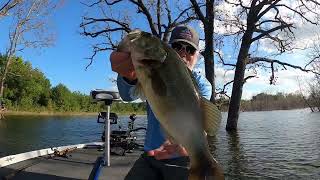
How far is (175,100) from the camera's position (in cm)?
232

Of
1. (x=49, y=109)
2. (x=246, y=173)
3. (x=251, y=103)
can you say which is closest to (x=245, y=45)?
(x=246, y=173)

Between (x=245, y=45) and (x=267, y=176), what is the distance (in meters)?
18.3

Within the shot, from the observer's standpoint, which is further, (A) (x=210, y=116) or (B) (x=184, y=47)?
(B) (x=184, y=47)

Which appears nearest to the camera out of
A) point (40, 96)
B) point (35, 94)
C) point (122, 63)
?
point (122, 63)

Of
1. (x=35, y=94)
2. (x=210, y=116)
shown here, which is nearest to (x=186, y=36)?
(x=210, y=116)

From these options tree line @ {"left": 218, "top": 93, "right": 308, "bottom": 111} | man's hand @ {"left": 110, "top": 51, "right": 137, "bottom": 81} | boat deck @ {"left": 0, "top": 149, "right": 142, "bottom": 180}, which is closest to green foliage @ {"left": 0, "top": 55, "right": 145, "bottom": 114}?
tree line @ {"left": 218, "top": 93, "right": 308, "bottom": 111}

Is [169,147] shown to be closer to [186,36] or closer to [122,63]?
[186,36]

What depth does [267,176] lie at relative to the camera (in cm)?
1346

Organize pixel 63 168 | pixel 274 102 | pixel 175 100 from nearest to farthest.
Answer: pixel 175 100, pixel 63 168, pixel 274 102

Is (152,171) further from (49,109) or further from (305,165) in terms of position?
(49,109)

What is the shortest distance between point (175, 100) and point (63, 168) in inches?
260

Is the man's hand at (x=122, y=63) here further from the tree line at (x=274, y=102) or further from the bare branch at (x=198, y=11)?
the tree line at (x=274, y=102)

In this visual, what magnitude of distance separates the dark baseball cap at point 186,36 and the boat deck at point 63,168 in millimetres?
4440

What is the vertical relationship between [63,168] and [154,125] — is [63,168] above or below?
below
